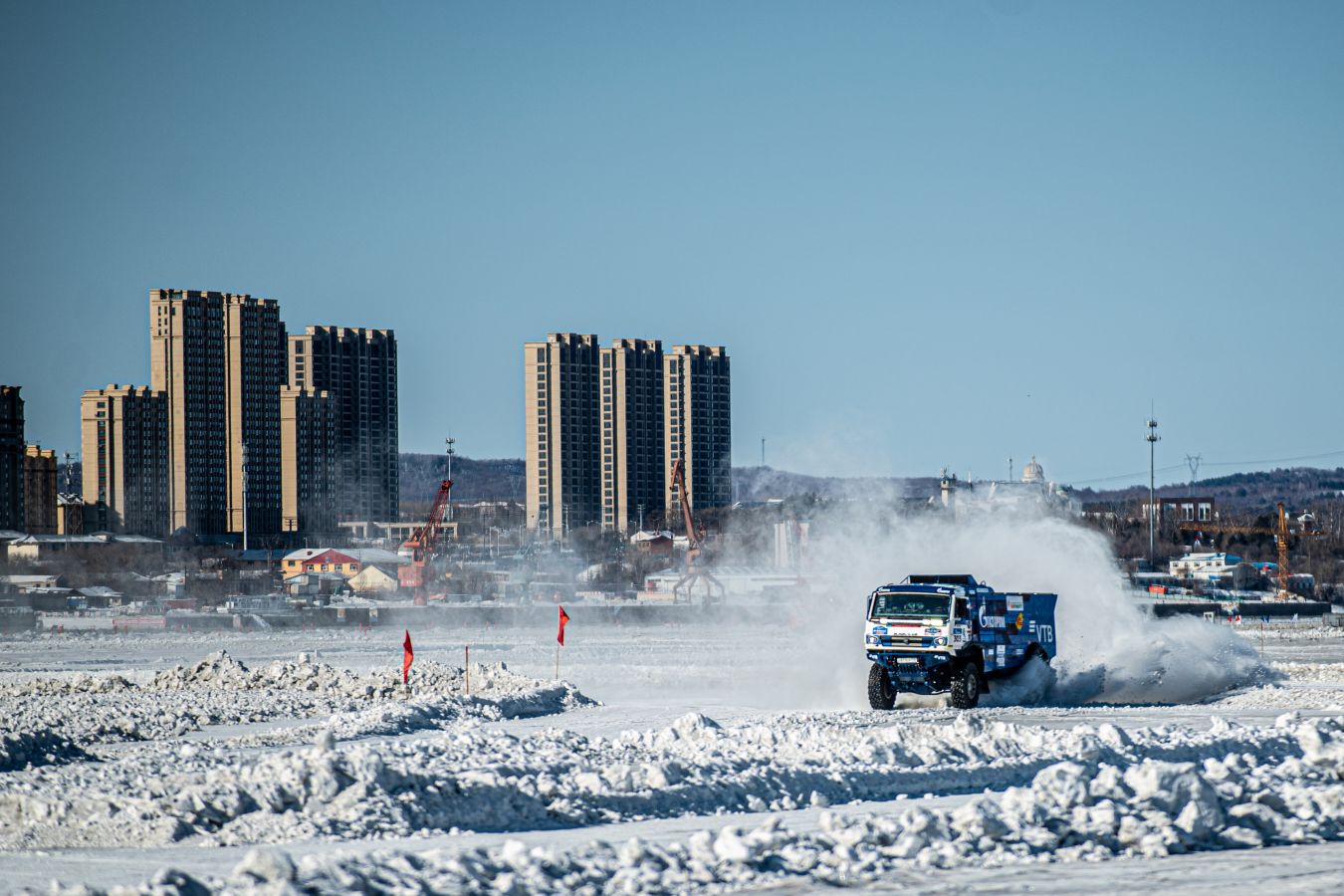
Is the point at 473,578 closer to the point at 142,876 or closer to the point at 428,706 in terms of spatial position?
the point at 428,706

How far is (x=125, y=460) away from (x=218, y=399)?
18.3m

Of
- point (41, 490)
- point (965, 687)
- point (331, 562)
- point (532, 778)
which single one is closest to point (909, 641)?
point (965, 687)

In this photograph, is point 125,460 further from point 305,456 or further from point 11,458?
point 11,458

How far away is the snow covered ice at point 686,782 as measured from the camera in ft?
46.3

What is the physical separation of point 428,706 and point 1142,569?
360 feet

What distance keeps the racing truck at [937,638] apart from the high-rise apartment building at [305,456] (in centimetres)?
14164

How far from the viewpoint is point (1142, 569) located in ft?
431

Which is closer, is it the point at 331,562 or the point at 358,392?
the point at 331,562

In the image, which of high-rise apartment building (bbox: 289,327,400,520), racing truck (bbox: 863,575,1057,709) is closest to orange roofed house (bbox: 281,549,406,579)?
high-rise apartment building (bbox: 289,327,400,520)

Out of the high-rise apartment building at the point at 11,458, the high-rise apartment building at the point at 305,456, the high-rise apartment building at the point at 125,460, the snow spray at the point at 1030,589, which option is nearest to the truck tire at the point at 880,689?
the snow spray at the point at 1030,589

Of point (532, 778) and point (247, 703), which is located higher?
point (532, 778)

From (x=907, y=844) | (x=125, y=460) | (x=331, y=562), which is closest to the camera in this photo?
(x=907, y=844)

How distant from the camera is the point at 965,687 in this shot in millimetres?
30906

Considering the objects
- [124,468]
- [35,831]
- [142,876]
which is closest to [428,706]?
[35,831]
